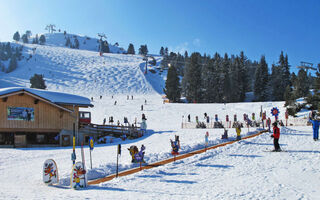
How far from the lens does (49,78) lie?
287 ft

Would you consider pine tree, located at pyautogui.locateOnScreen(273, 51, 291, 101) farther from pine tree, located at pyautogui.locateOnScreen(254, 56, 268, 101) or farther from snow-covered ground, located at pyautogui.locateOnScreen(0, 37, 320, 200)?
snow-covered ground, located at pyautogui.locateOnScreen(0, 37, 320, 200)

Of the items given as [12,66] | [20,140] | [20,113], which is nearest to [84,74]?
[12,66]

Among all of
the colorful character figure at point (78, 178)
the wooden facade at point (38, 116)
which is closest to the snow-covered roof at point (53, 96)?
the wooden facade at point (38, 116)

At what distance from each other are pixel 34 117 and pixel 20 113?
1208 mm

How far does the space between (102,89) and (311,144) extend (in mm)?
68406

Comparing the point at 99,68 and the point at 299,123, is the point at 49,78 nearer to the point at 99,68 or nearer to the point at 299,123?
the point at 99,68

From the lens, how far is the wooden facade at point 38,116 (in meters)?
22.5

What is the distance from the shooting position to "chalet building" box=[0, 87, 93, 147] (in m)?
22.4

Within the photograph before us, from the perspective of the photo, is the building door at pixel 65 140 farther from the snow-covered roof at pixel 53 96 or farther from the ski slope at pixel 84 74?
the ski slope at pixel 84 74

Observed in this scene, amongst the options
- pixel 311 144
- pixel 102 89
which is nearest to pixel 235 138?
pixel 311 144

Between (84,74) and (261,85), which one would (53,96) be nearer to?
(261,85)

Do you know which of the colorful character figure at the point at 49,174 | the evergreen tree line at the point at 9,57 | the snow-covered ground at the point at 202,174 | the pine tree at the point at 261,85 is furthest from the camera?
the evergreen tree line at the point at 9,57

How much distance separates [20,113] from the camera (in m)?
23.1

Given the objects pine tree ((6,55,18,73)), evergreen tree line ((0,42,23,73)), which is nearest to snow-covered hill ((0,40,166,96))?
pine tree ((6,55,18,73))
